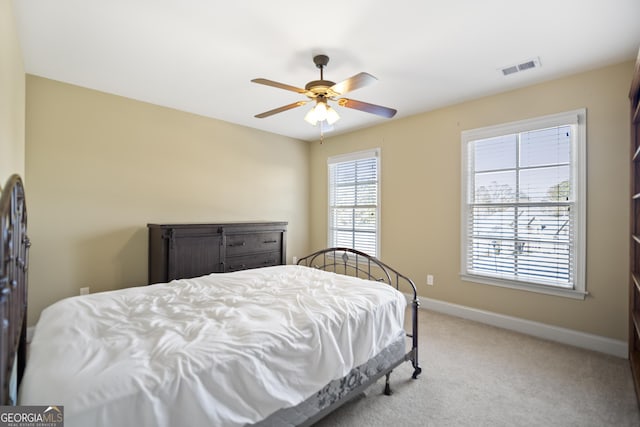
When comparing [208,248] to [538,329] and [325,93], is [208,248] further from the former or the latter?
[538,329]

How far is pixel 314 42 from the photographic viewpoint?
2459 mm

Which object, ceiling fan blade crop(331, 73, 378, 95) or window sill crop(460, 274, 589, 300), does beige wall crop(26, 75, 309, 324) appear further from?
window sill crop(460, 274, 589, 300)

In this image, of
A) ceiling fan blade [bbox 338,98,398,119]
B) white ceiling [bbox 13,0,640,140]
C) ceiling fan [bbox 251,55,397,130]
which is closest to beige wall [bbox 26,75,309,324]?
white ceiling [bbox 13,0,640,140]

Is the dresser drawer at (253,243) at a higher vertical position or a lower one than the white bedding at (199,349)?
higher

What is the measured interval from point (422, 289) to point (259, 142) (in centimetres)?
325

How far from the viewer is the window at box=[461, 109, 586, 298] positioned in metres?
3.03

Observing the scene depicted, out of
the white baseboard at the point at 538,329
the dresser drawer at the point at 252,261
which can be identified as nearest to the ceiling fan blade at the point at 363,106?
the dresser drawer at the point at 252,261

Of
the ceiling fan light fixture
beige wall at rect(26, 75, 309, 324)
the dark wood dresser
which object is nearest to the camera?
the ceiling fan light fixture

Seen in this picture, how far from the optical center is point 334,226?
→ 5352 mm

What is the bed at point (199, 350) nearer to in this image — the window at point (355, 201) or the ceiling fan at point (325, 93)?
the ceiling fan at point (325, 93)

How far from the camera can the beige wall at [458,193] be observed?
2.80 metres

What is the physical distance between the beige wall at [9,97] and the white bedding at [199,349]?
44.4 inches

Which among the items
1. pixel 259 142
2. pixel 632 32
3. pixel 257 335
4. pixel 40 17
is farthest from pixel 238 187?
pixel 632 32

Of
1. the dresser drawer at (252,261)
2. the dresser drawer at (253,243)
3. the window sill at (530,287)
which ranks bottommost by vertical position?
the window sill at (530,287)
